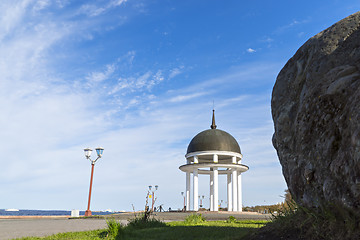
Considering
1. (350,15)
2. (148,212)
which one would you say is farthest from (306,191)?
(148,212)

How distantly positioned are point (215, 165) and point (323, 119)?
88.9 feet

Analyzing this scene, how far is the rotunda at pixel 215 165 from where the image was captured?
32.7 meters

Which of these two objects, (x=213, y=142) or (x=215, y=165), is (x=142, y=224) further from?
(x=213, y=142)

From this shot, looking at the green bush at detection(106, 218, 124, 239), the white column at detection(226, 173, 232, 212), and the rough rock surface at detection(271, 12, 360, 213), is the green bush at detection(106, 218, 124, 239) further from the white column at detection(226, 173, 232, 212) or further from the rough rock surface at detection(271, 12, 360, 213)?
the white column at detection(226, 173, 232, 212)

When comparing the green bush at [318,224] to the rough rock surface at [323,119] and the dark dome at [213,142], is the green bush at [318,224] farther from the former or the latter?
the dark dome at [213,142]

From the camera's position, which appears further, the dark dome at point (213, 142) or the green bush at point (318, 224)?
the dark dome at point (213, 142)

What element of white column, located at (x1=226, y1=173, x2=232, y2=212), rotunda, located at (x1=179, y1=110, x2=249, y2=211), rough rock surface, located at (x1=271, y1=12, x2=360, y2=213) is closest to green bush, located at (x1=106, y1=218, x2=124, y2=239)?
rough rock surface, located at (x1=271, y1=12, x2=360, y2=213)

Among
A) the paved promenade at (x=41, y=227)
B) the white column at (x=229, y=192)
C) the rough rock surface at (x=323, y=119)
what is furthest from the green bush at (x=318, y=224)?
the white column at (x=229, y=192)

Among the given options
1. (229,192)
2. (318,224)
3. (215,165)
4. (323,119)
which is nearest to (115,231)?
(318,224)

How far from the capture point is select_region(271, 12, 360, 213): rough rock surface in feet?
15.0

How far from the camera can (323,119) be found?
5.45 metres

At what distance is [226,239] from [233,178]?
27.6 meters

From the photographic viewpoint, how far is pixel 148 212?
12.1 meters

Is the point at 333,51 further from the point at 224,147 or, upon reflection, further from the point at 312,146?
the point at 224,147
